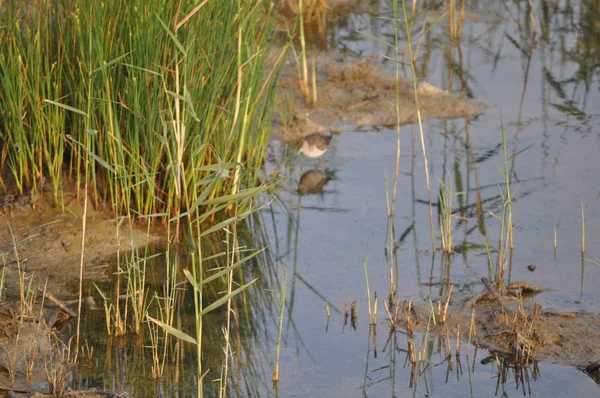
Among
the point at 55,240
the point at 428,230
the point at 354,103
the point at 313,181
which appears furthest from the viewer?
the point at 354,103

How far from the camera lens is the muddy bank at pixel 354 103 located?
240 inches

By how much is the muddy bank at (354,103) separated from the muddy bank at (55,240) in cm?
169

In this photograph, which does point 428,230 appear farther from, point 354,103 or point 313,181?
point 354,103

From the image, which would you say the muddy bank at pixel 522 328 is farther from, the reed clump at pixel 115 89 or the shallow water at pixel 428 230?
the reed clump at pixel 115 89

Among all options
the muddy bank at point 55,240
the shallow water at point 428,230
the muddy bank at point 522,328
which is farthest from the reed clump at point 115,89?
the muddy bank at point 522,328

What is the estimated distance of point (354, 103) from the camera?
6367mm

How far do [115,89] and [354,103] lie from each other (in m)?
2.30

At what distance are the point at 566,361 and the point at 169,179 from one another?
6.55 ft

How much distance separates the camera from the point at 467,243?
443 centimetres

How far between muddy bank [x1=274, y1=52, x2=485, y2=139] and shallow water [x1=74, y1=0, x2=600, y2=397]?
0.50 feet

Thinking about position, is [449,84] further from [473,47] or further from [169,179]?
[169,179]

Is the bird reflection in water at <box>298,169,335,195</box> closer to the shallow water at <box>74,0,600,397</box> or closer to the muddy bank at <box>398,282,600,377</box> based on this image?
the shallow water at <box>74,0,600,397</box>

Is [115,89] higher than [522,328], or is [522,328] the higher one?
[115,89]

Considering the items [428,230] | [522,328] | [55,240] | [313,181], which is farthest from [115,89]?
[522,328]
